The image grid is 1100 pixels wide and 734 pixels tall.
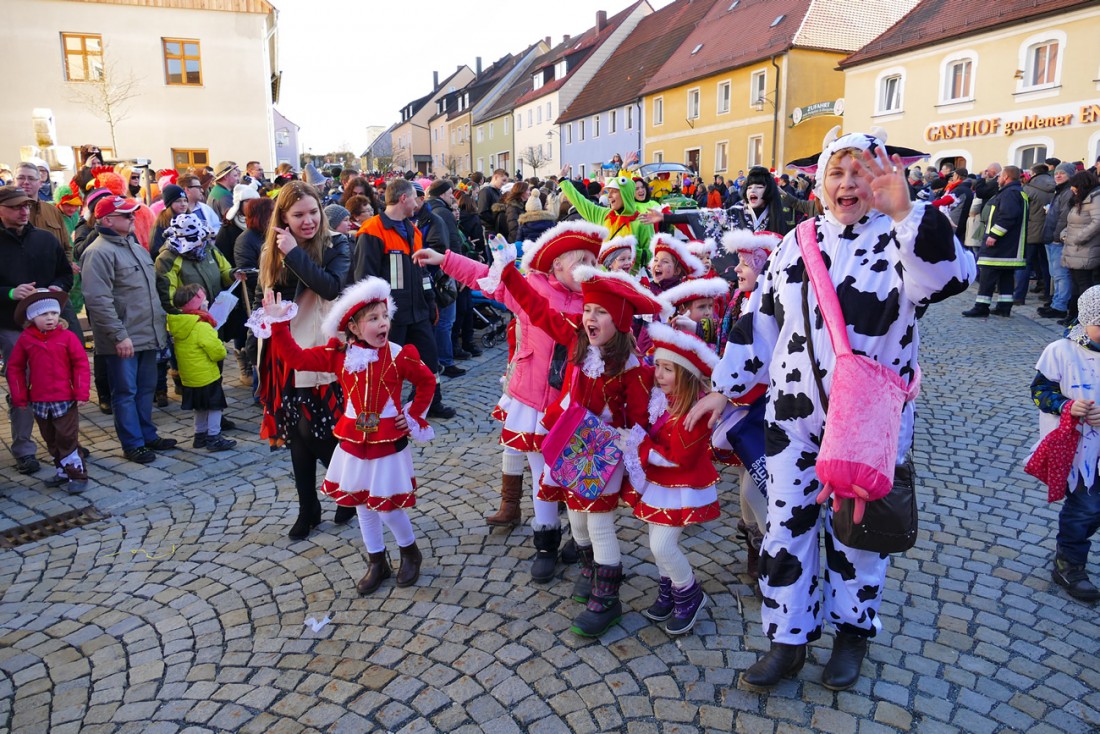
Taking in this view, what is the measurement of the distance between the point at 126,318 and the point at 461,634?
4.40m

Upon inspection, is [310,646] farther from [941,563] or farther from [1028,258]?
[1028,258]

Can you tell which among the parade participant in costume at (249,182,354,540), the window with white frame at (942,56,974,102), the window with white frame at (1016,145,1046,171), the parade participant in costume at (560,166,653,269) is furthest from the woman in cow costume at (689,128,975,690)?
the window with white frame at (942,56,974,102)

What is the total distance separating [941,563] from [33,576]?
5308mm

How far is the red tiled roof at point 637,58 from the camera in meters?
40.6

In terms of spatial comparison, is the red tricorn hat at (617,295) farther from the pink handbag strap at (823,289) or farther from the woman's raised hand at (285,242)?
the woman's raised hand at (285,242)

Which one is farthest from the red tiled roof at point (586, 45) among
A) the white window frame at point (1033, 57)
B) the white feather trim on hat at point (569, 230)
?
the white feather trim on hat at point (569, 230)

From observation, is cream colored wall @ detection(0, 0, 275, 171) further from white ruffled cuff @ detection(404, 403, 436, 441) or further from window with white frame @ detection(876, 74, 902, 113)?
white ruffled cuff @ detection(404, 403, 436, 441)

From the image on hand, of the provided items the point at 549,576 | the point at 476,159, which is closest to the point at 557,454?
the point at 549,576

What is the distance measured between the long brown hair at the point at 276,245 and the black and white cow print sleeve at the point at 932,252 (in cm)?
335

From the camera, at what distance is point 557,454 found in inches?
132

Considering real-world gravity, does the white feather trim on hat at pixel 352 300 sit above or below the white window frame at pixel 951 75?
below

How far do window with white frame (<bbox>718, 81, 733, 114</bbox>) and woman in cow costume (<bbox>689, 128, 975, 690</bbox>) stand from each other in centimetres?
3384

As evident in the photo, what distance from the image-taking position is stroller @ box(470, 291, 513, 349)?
10.3 metres

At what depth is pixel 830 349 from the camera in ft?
8.64
